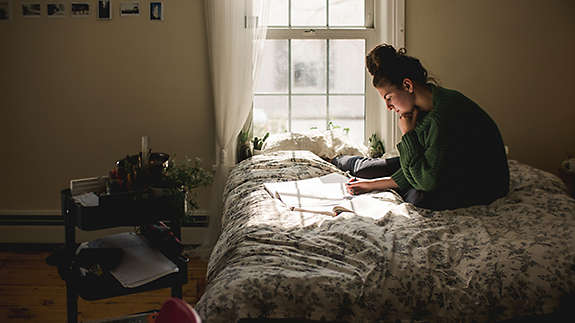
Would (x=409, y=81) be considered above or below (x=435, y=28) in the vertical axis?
below

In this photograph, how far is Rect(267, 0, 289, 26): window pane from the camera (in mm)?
3793

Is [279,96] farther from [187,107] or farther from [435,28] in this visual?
[435,28]

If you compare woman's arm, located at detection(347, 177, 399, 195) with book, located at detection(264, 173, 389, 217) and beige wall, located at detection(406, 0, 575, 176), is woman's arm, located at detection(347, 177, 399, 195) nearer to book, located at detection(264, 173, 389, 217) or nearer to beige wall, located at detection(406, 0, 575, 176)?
book, located at detection(264, 173, 389, 217)

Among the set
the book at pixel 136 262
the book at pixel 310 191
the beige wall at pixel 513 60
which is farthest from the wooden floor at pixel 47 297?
the beige wall at pixel 513 60

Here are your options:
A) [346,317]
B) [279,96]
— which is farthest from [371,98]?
[346,317]

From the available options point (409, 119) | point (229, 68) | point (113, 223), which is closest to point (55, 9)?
point (229, 68)

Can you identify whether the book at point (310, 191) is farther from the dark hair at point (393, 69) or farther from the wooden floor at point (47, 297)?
the wooden floor at point (47, 297)

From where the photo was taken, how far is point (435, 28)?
3664 millimetres

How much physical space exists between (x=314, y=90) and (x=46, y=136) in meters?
1.95

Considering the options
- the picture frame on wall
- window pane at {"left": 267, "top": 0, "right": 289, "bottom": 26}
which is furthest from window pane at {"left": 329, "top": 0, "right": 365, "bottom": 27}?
the picture frame on wall

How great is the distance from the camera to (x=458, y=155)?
7.13 ft

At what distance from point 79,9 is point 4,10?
1.69 feet

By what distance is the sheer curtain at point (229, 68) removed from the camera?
356 centimetres

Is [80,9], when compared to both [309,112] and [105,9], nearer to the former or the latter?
[105,9]
